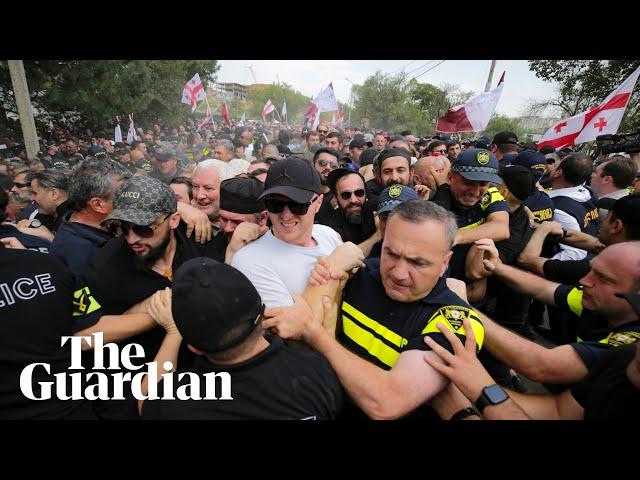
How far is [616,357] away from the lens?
151 cm

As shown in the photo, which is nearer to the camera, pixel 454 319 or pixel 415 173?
pixel 454 319

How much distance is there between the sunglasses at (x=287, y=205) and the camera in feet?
7.26

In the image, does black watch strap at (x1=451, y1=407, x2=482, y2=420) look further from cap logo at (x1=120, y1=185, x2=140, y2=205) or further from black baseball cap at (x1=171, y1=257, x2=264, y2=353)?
cap logo at (x1=120, y1=185, x2=140, y2=205)

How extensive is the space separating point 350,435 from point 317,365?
0.30 m

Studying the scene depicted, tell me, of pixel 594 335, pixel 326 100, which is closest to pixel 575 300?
pixel 594 335

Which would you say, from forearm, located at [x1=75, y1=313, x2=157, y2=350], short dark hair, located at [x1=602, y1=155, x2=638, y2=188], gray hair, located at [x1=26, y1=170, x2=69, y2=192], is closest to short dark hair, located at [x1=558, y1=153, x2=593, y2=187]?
short dark hair, located at [x1=602, y1=155, x2=638, y2=188]

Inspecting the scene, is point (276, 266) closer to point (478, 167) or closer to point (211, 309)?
point (211, 309)

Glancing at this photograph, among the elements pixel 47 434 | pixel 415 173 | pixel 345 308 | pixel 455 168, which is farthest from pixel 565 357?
pixel 415 173

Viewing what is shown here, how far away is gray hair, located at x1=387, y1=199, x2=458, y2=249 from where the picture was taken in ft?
6.25

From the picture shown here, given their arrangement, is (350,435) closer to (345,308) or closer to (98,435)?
(345,308)

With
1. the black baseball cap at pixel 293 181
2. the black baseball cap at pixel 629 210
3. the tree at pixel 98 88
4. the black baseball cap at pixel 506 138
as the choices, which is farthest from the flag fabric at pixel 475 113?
the tree at pixel 98 88

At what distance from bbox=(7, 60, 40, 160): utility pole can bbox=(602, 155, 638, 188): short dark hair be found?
41.0ft
